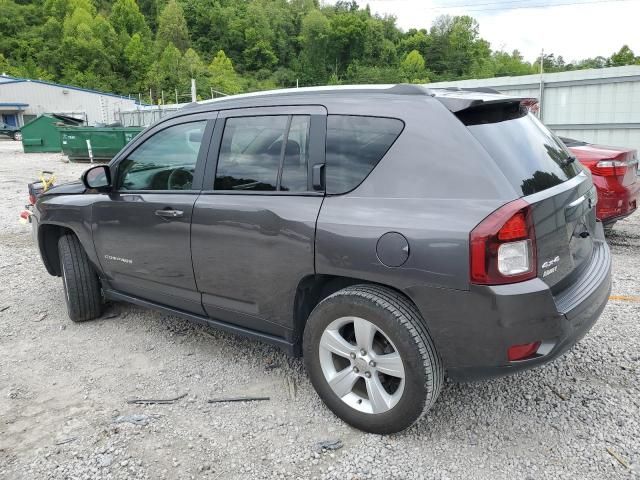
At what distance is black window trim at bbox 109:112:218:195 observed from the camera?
3.25m

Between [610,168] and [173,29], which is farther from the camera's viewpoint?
[173,29]

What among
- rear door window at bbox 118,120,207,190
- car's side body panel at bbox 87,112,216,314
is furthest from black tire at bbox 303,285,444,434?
rear door window at bbox 118,120,207,190

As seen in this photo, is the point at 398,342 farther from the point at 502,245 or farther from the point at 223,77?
the point at 223,77

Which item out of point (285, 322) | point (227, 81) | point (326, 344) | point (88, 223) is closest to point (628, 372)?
point (326, 344)

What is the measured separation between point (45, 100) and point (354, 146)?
6286cm

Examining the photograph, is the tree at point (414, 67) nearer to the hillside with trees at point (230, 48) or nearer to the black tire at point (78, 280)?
the hillside with trees at point (230, 48)

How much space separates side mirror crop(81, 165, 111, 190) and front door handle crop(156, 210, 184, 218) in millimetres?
687

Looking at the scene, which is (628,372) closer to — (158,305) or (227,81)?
(158,305)

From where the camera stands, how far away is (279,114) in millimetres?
2969

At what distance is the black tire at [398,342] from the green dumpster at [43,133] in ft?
90.0

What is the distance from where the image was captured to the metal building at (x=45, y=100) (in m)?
53.9

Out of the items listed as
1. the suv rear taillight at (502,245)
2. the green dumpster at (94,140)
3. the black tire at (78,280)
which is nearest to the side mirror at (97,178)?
the black tire at (78,280)

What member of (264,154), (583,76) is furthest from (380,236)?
(583,76)

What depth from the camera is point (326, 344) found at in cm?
268
